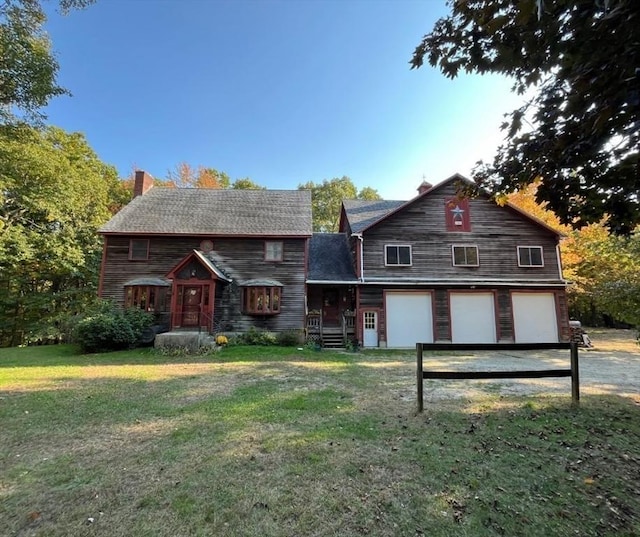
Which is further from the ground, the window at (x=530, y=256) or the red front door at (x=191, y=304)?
A: the window at (x=530, y=256)

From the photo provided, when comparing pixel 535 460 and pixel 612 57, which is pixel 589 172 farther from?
pixel 535 460

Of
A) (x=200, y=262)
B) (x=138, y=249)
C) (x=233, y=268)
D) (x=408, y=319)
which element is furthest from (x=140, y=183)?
(x=408, y=319)

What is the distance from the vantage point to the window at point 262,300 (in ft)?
53.3

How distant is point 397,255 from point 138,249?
519 inches

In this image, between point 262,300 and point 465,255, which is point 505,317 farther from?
point 262,300

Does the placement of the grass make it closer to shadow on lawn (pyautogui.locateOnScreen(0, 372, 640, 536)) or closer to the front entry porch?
shadow on lawn (pyautogui.locateOnScreen(0, 372, 640, 536))

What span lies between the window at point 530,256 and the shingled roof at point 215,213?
1106 cm

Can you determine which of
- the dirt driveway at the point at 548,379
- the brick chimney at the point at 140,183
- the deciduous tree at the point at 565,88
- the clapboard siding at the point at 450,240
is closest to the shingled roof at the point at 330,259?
the clapboard siding at the point at 450,240

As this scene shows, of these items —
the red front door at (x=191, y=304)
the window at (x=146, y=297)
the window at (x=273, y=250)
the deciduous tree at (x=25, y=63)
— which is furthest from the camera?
the window at (x=273, y=250)

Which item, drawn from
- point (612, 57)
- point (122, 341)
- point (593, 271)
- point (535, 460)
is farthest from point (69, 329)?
point (593, 271)

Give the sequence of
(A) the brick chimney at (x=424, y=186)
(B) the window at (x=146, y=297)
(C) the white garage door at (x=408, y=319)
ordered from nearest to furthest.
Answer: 1. (B) the window at (x=146, y=297)
2. (C) the white garage door at (x=408, y=319)
3. (A) the brick chimney at (x=424, y=186)

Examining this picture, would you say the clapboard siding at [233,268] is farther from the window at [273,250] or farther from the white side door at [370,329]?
the white side door at [370,329]

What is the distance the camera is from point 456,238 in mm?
17219

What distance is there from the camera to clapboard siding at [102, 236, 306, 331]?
1639 centimetres
